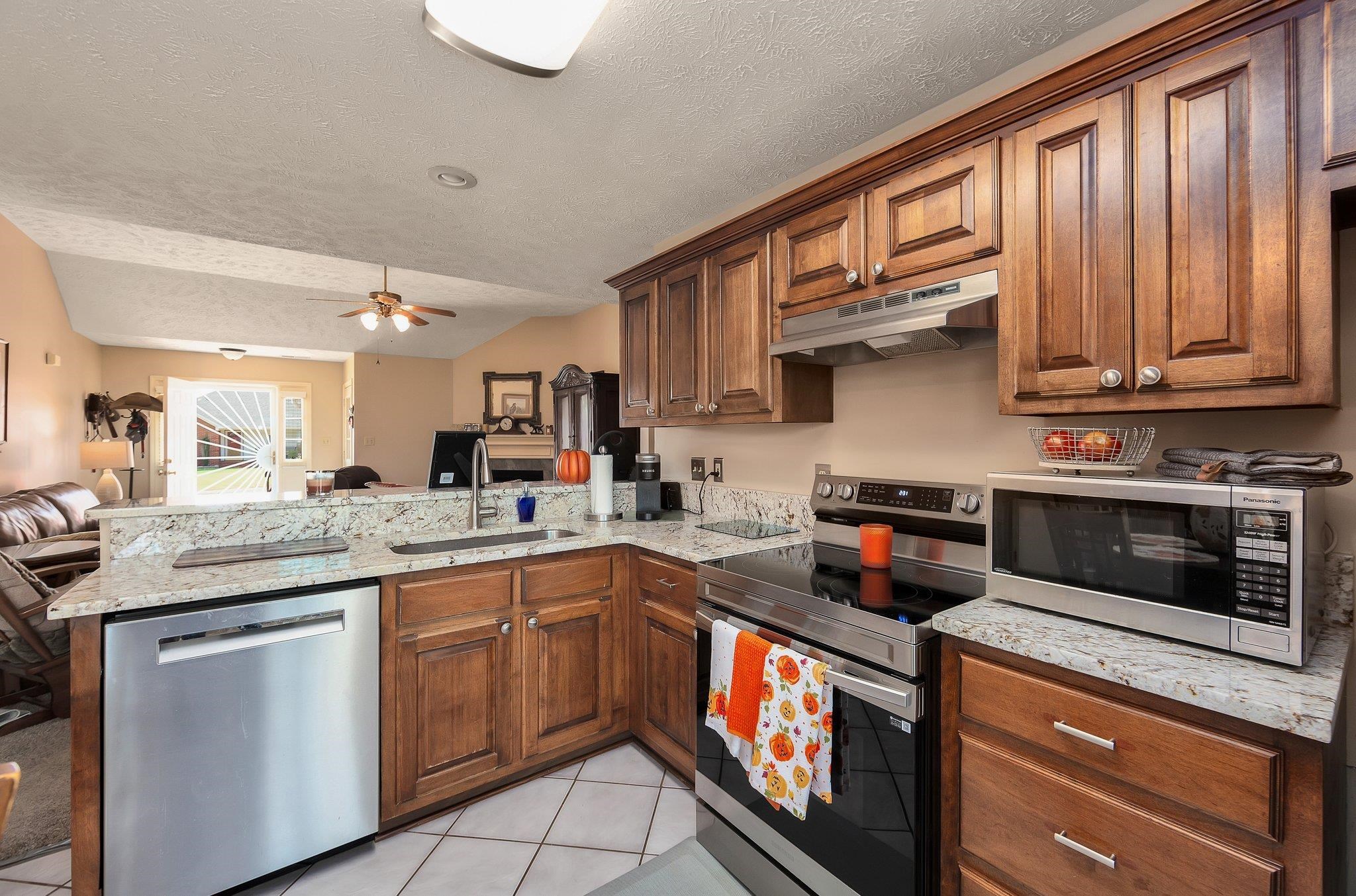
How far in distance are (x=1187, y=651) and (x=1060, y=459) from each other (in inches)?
18.7

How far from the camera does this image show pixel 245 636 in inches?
63.6

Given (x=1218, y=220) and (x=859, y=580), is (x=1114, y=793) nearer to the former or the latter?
(x=859, y=580)

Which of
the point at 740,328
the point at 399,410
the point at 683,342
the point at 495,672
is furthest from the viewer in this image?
the point at 399,410

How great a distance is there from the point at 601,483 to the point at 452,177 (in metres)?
1.48

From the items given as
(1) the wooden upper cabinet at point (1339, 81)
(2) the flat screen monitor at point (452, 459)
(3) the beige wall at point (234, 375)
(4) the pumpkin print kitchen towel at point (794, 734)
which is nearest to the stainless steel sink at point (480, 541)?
(2) the flat screen monitor at point (452, 459)

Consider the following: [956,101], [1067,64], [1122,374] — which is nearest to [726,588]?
[1122,374]

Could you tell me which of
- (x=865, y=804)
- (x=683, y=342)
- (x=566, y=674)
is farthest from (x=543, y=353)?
(x=865, y=804)

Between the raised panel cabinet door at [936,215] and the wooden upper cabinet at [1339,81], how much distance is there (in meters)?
0.58

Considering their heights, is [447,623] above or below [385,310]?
below

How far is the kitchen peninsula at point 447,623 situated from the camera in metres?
1.52

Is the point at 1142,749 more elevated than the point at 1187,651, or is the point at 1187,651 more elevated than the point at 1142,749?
the point at 1187,651

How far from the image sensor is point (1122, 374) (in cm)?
129

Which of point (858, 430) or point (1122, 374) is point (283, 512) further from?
point (1122, 374)

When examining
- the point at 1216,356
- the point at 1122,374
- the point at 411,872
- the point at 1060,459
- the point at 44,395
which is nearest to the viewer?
the point at 1216,356
